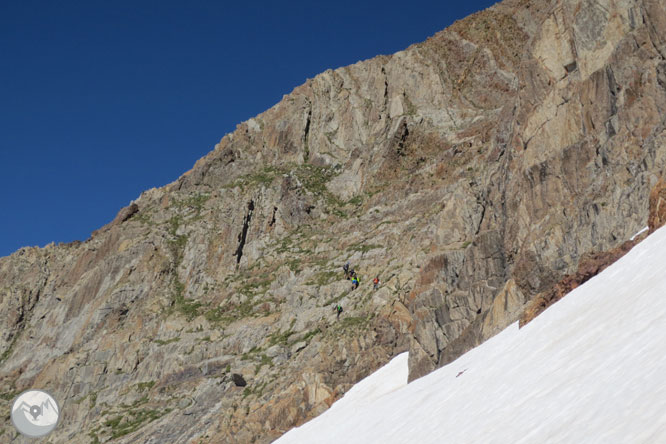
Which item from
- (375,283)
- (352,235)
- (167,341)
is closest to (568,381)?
(375,283)

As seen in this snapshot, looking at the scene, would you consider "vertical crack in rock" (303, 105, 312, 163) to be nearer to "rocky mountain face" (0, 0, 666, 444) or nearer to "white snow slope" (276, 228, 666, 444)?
"rocky mountain face" (0, 0, 666, 444)

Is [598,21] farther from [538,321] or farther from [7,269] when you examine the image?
[7,269]

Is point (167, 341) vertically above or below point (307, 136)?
below

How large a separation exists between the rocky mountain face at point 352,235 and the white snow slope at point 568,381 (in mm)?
4549

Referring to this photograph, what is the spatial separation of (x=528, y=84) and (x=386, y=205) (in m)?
24.6

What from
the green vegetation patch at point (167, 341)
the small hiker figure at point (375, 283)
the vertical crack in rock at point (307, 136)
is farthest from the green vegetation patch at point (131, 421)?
the vertical crack in rock at point (307, 136)

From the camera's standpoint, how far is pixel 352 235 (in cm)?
5794

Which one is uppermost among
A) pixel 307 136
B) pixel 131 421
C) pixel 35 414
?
pixel 307 136

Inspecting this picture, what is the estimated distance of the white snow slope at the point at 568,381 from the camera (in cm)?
850

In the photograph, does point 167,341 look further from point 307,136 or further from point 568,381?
point 568,381

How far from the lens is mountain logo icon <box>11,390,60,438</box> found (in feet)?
46.7

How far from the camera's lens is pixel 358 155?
72.8 m

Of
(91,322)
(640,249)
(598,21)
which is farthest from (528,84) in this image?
(91,322)

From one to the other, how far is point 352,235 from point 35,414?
143 ft
